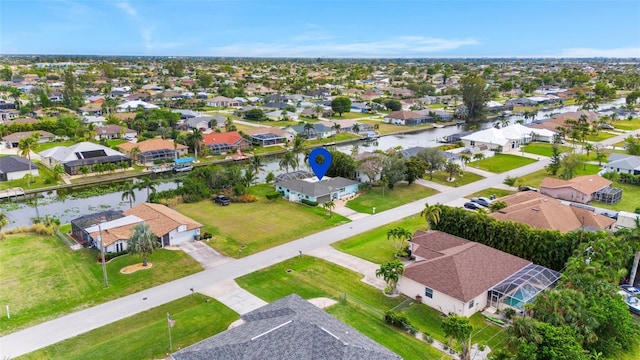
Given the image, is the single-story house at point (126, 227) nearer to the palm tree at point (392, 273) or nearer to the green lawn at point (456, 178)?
the palm tree at point (392, 273)

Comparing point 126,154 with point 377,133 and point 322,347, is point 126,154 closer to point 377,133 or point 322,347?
point 377,133

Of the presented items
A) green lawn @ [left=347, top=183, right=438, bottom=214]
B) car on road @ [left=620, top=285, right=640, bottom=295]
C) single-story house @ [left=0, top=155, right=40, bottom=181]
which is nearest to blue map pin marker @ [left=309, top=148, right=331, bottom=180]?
green lawn @ [left=347, top=183, right=438, bottom=214]

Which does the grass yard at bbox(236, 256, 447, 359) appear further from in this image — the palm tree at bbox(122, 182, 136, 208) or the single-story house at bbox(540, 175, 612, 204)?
the single-story house at bbox(540, 175, 612, 204)

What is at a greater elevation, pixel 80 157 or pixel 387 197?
pixel 80 157

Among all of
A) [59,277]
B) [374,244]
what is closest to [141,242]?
[59,277]

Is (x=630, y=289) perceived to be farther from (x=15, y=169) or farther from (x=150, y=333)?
(x=15, y=169)

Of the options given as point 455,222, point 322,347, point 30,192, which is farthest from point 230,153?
point 322,347

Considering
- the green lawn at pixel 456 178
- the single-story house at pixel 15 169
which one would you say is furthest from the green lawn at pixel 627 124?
the single-story house at pixel 15 169
